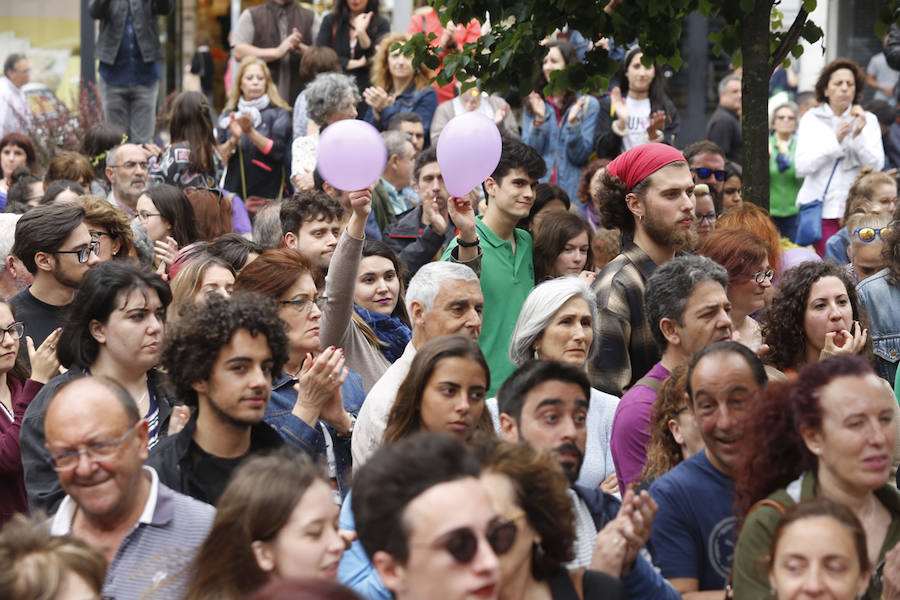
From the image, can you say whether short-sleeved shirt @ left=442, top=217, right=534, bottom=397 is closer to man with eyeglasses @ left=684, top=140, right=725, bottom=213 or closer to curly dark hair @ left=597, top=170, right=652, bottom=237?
curly dark hair @ left=597, top=170, right=652, bottom=237

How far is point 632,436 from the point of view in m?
5.25

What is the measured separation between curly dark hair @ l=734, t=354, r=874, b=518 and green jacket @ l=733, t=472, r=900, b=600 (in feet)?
0.23

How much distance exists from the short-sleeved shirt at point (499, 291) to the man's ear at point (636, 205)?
681 millimetres

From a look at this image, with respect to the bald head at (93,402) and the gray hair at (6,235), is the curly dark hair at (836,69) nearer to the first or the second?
the gray hair at (6,235)

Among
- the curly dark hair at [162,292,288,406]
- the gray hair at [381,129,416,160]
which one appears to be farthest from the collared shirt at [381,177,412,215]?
the curly dark hair at [162,292,288,406]

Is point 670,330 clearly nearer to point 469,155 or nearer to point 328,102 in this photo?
point 469,155

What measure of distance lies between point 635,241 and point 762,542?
111 inches

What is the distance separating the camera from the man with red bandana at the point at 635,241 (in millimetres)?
6039

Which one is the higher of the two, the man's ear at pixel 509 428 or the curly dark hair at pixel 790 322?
the curly dark hair at pixel 790 322

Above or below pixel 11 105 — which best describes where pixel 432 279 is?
below

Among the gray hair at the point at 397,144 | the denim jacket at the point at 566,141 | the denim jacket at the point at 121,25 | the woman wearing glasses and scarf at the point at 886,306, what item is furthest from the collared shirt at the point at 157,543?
the denim jacket at the point at 121,25

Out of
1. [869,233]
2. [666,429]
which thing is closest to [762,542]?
[666,429]

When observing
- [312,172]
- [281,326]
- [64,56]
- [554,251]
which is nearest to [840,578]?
[281,326]

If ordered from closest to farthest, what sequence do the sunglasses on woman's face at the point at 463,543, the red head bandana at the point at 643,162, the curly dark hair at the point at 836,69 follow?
1. the sunglasses on woman's face at the point at 463,543
2. the red head bandana at the point at 643,162
3. the curly dark hair at the point at 836,69
